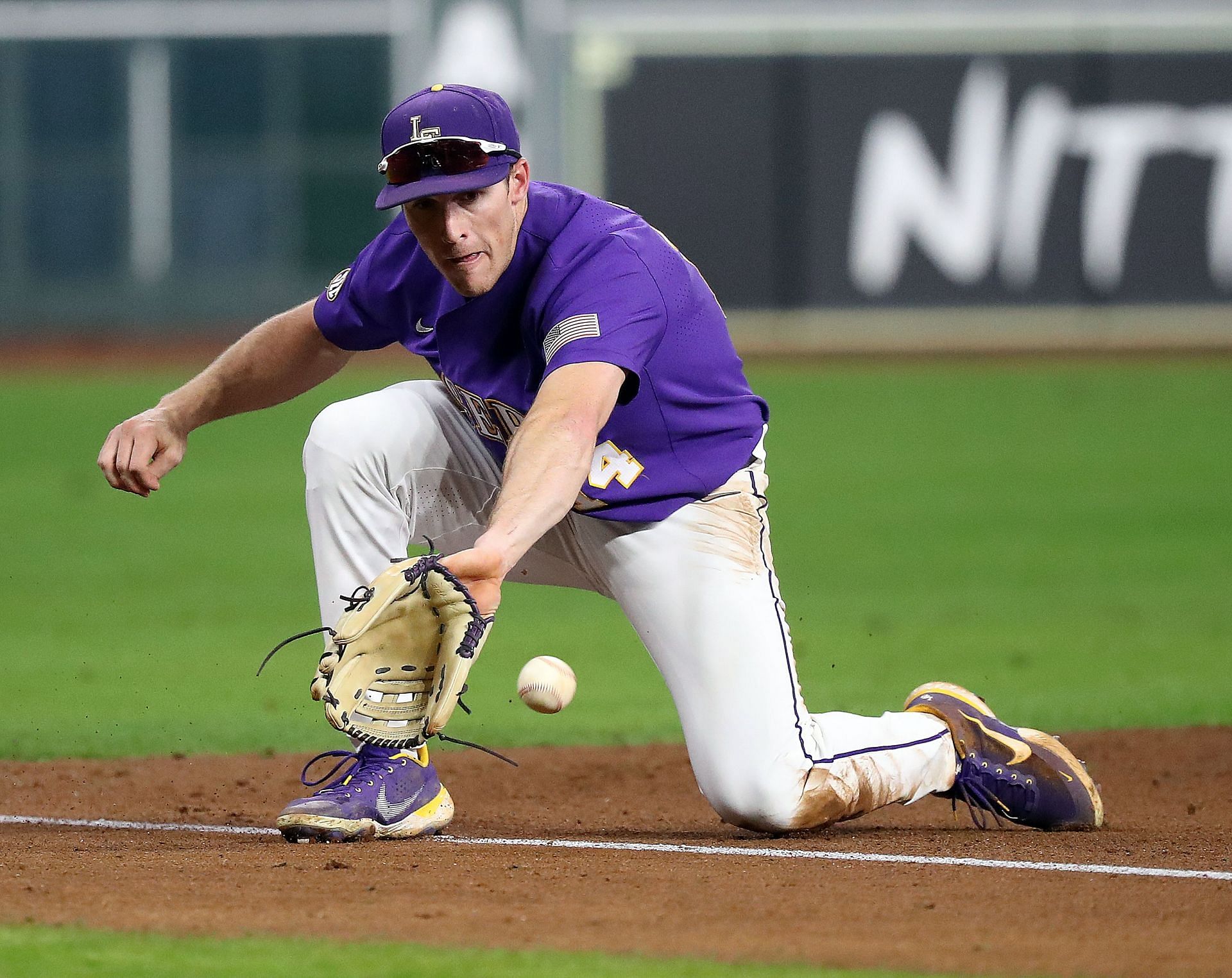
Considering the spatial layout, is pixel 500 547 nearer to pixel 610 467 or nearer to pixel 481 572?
pixel 481 572

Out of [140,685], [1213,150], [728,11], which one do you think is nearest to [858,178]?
[728,11]

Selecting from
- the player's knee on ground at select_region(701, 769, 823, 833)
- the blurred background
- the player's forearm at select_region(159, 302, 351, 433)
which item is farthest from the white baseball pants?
the blurred background

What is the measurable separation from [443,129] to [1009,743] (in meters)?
1.92

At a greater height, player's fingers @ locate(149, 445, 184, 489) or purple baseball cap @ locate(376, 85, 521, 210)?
purple baseball cap @ locate(376, 85, 521, 210)

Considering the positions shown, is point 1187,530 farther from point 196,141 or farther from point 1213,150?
point 196,141

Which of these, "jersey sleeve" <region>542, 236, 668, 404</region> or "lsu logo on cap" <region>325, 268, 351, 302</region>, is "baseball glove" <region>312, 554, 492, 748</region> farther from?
"lsu logo on cap" <region>325, 268, 351, 302</region>

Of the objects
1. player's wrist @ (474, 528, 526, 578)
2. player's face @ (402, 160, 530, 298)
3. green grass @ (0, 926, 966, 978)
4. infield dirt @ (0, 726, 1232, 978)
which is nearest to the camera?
green grass @ (0, 926, 966, 978)

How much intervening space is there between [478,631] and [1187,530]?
7840 millimetres

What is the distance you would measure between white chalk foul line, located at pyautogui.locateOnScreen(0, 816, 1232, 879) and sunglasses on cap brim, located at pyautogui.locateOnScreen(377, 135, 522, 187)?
143cm

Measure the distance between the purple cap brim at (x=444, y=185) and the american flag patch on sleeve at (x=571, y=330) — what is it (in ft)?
1.08

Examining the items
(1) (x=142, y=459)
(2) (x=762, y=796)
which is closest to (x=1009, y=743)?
(2) (x=762, y=796)

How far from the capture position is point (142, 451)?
170 inches

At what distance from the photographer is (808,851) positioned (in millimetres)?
4047

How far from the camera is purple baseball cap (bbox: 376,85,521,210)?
3.87m
